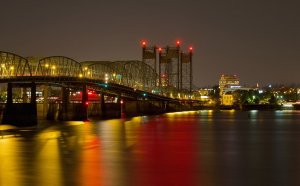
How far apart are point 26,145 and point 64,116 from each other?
219ft

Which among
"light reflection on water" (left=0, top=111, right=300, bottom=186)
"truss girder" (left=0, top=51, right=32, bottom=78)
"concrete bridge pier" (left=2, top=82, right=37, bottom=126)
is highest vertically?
"truss girder" (left=0, top=51, right=32, bottom=78)

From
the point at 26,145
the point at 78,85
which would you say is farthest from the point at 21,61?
the point at 26,145

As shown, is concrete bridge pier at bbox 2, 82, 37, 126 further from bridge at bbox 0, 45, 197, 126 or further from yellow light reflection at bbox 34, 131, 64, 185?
yellow light reflection at bbox 34, 131, 64, 185

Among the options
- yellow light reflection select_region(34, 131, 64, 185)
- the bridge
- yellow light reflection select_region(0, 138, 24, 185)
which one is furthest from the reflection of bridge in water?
yellow light reflection select_region(34, 131, 64, 185)

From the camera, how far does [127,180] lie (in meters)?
26.0

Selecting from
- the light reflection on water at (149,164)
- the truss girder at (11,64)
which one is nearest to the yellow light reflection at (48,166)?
the light reflection on water at (149,164)

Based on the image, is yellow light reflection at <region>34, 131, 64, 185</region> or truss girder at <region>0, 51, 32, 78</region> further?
truss girder at <region>0, 51, 32, 78</region>

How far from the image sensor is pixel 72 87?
11738cm

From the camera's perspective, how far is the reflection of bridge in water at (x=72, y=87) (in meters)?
87.2

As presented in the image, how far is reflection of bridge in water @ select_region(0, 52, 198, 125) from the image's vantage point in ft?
286

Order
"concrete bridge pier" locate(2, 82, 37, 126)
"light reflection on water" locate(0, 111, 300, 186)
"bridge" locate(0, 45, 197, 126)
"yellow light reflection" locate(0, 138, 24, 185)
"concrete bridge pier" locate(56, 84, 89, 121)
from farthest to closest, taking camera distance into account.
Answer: "concrete bridge pier" locate(56, 84, 89, 121)
"bridge" locate(0, 45, 197, 126)
"concrete bridge pier" locate(2, 82, 37, 126)
"light reflection on water" locate(0, 111, 300, 186)
"yellow light reflection" locate(0, 138, 24, 185)

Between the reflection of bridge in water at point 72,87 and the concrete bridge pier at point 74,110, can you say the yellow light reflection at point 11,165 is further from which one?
the concrete bridge pier at point 74,110

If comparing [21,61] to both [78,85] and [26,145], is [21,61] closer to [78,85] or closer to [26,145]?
[78,85]

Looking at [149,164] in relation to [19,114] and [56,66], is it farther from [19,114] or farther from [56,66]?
[56,66]
